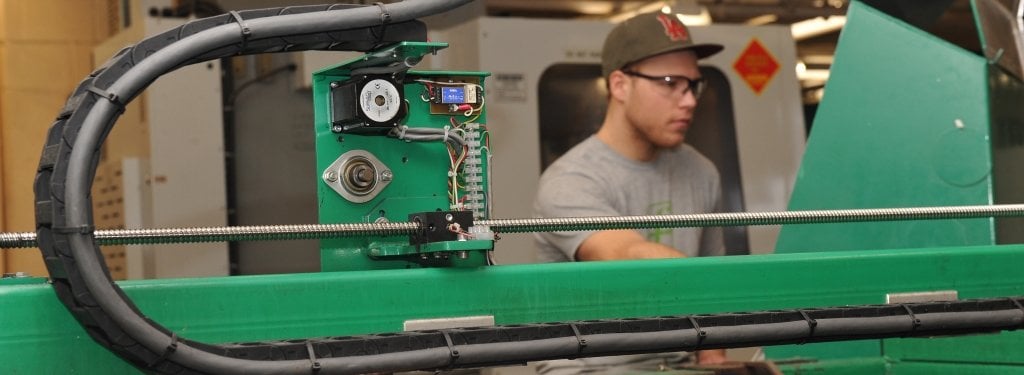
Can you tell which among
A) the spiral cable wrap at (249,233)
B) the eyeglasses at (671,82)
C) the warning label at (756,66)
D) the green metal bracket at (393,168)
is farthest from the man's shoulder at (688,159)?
the spiral cable wrap at (249,233)

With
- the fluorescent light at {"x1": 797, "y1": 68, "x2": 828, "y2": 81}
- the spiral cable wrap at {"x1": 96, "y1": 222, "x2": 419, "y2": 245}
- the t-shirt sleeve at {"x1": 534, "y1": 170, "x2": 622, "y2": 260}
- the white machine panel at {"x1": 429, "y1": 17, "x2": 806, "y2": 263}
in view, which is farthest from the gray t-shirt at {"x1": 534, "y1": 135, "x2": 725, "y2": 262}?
the fluorescent light at {"x1": 797, "y1": 68, "x2": 828, "y2": 81}

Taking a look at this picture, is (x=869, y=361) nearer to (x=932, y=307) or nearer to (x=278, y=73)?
(x=932, y=307)

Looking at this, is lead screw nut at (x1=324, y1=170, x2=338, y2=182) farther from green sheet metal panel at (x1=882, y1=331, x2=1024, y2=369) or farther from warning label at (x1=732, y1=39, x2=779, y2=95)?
warning label at (x1=732, y1=39, x2=779, y2=95)

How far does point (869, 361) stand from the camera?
183 cm

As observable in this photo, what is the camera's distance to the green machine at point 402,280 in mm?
1039

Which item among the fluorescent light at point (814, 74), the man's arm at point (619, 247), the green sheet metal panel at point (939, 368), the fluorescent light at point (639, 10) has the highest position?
the fluorescent light at point (639, 10)

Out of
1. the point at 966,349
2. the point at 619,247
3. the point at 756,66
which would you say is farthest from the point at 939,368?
the point at 756,66

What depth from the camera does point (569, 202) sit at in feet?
7.38

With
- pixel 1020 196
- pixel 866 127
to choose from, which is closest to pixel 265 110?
pixel 866 127

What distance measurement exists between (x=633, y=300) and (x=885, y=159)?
824 millimetres

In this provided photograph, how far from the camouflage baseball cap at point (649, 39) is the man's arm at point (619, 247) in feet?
1.31

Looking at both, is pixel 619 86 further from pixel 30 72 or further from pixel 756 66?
pixel 30 72

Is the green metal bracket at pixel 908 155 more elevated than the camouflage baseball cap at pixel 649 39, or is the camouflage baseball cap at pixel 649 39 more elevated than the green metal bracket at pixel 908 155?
the camouflage baseball cap at pixel 649 39

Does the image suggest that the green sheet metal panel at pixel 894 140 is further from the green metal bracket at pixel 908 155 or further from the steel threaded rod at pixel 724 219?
the steel threaded rod at pixel 724 219
